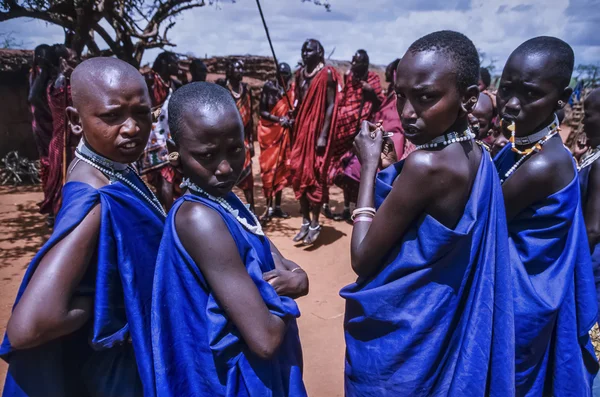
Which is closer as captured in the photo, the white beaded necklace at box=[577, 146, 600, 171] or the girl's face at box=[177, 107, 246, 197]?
the girl's face at box=[177, 107, 246, 197]

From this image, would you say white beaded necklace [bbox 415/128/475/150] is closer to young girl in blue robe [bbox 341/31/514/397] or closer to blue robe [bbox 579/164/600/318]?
young girl in blue robe [bbox 341/31/514/397]

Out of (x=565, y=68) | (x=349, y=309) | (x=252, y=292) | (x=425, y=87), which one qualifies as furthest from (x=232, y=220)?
(x=565, y=68)

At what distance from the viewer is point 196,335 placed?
4.10 ft

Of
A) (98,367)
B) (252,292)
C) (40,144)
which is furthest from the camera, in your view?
(40,144)

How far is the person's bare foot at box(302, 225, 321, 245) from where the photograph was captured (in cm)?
550

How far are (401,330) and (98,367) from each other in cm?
96

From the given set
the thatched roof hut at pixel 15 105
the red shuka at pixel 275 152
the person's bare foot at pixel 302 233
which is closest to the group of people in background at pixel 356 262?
the person's bare foot at pixel 302 233

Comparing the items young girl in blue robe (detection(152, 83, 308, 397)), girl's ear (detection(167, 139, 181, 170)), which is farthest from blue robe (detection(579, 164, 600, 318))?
girl's ear (detection(167, 139, 181, 170))

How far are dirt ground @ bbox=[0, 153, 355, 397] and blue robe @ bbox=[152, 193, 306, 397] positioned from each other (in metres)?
1.71

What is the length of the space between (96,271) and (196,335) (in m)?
0.34

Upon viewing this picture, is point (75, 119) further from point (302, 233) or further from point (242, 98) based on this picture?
point (242, 98)

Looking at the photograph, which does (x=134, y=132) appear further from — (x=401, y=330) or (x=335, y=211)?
(x=335, y=211)

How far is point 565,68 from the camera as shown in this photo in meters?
1.65

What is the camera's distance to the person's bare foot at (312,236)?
5500 millimetres
